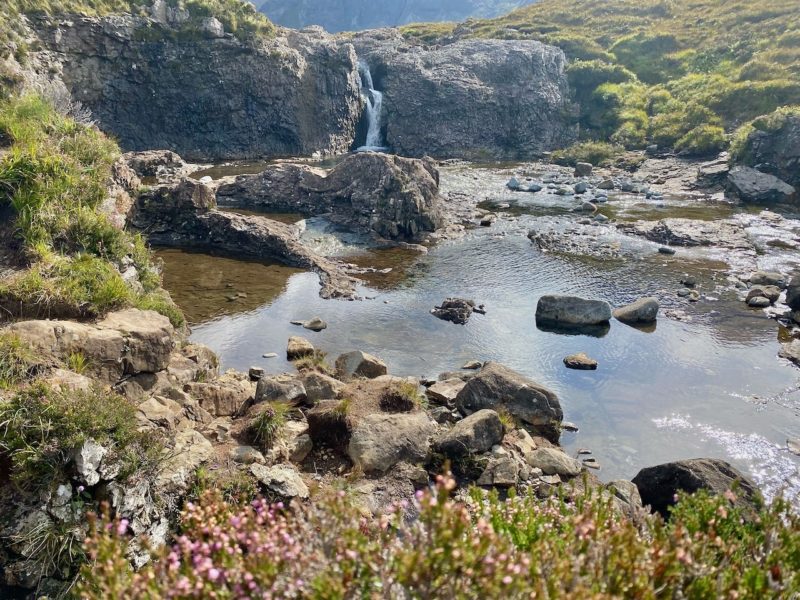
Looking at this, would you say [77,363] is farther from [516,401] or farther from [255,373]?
[516,401]

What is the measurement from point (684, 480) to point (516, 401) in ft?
15.2

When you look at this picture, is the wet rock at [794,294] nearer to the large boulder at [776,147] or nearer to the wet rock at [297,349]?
the wet rock at [297,349]

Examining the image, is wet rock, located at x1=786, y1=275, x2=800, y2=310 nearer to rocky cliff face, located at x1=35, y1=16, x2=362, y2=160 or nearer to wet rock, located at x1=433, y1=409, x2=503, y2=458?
wet rock, located at x1=433, y1=409, x2=503, y2=458

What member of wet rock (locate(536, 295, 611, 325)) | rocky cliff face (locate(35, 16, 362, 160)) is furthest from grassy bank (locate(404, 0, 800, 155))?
wet rock (locate(536, 295, 611, 325))

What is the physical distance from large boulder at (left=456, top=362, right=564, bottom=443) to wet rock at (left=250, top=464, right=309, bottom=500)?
6624mm

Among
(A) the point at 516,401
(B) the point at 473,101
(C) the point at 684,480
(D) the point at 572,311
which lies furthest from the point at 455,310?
(B) the point at 473,101

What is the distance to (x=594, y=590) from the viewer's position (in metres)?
3.84

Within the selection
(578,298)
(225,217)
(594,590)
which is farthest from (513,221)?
(594,590)

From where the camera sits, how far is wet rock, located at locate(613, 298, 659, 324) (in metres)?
21.6

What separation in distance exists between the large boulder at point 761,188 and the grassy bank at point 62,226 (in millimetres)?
40630

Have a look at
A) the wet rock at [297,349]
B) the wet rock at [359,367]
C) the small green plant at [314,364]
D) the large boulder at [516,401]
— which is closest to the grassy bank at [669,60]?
the large boulder at [516,401]

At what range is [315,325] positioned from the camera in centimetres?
2036

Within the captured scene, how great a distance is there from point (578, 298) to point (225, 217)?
18307 mm

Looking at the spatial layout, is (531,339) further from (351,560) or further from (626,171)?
(626,171)
